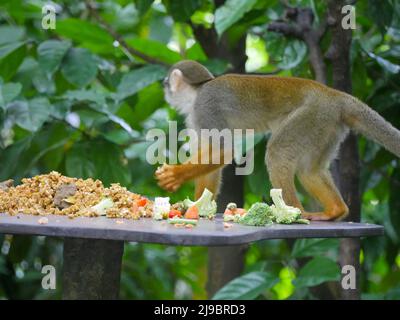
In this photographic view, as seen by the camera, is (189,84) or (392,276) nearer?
(189,84)

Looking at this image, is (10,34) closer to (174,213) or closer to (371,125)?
(174,213)

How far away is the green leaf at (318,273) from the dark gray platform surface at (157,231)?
121cm

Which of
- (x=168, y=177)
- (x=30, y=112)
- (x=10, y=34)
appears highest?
(x=10, y=34)

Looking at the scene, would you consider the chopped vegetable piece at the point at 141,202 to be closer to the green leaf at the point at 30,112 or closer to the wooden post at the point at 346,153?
the green leaf at the point at 30,112

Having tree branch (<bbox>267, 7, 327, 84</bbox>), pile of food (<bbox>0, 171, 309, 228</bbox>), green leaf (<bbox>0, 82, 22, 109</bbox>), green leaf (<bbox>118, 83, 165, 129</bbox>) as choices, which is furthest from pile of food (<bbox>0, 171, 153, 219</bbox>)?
green leaf (<bbox>118, 83, 165, 129</bbox>)

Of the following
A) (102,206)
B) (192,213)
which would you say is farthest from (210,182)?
(102,206)

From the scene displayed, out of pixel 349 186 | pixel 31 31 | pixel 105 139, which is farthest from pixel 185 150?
pixel 31 31

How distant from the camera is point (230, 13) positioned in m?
4.05

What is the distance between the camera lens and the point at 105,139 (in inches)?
182

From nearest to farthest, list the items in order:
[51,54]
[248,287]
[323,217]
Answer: [323,217], [248,287], [51,54]

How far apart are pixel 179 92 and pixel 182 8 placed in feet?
1.85
